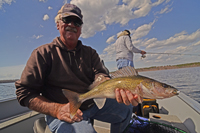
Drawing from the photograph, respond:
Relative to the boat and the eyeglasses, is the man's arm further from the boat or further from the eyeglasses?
the eyeglasses

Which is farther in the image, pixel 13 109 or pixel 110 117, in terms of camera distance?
pixel 13 109

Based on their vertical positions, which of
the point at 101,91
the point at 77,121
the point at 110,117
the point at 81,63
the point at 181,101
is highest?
the point at 81,63

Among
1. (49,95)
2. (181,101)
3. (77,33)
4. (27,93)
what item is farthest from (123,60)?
(27,93)

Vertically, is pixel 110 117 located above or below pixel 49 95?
below

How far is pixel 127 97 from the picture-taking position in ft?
6.62

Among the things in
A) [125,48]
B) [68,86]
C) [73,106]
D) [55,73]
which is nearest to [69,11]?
[55,73]

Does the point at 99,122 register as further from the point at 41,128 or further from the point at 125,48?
the point at 125,48

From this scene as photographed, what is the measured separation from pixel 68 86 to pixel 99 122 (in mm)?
1703

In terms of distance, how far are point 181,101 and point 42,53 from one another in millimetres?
4417

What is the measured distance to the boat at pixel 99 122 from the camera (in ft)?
8.77

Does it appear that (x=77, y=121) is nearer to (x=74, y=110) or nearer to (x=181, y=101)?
(x=74, y=110)

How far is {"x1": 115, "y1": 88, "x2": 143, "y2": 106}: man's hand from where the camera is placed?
199cm

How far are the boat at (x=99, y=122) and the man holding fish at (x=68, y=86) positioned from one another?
536 mm

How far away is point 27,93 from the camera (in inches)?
76.4
